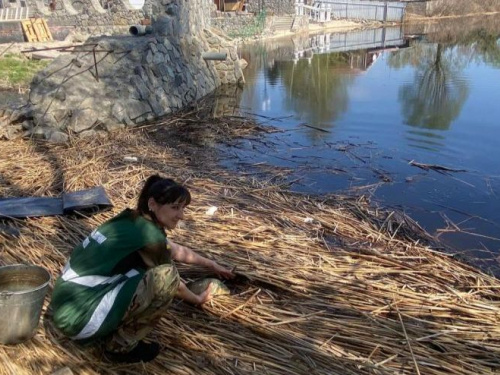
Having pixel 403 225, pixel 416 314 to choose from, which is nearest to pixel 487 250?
pixel 403 225

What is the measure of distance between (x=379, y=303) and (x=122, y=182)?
340cm

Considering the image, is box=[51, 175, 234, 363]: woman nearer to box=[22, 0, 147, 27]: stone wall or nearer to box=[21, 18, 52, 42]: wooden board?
box=[21, 18, 52, 42]: wooden board

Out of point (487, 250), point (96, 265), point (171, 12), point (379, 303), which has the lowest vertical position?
point (487, 250)

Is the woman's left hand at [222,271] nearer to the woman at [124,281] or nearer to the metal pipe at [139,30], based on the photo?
the woman at [124,281]

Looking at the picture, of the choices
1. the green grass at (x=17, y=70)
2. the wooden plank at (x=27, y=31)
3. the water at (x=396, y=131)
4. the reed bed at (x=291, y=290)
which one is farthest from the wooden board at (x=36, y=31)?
the reed bed at (x=291, y=290)

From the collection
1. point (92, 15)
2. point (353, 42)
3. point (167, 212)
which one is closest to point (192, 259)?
point (167, 212)

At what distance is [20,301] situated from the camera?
2604 millimetres

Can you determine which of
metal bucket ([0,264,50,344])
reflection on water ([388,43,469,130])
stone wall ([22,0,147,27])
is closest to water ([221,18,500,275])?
reflection on water ([388,43,469,130])

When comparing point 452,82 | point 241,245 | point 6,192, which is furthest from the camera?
point 452,82

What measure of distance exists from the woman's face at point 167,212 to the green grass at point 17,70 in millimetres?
10981

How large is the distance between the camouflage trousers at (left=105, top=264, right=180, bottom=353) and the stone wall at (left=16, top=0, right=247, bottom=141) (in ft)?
18.0

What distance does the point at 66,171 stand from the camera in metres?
5.99

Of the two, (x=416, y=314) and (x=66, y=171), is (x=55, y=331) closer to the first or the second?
(x=416, y=314)

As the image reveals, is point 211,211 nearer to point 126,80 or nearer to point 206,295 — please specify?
point 206,295
